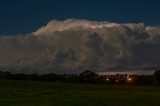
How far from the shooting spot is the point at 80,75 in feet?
544

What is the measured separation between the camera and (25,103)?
44.4m

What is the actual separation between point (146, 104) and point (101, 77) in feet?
378

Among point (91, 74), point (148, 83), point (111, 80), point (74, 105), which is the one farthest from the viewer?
point (91, 74)

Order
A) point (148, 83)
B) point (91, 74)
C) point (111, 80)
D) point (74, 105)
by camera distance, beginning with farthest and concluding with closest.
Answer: point (91, 74)
point (111, 80)
point (148, 83)
point (74, 105)

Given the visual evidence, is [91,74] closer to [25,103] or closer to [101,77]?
[101,77]

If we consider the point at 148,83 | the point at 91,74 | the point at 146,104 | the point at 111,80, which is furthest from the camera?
the point at 91,74

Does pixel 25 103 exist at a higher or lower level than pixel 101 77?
lower

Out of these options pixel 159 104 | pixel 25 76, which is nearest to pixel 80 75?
pixel 25 76

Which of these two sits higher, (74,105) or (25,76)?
(25,76)

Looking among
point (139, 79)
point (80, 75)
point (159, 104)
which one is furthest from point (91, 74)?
point (159, 104)

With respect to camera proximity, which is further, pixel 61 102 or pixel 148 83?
pixel 148 83

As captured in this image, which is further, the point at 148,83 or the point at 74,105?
the point at 148,83

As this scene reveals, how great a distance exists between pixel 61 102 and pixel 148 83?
10605cm

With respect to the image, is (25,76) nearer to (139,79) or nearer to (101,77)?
(101,77)
